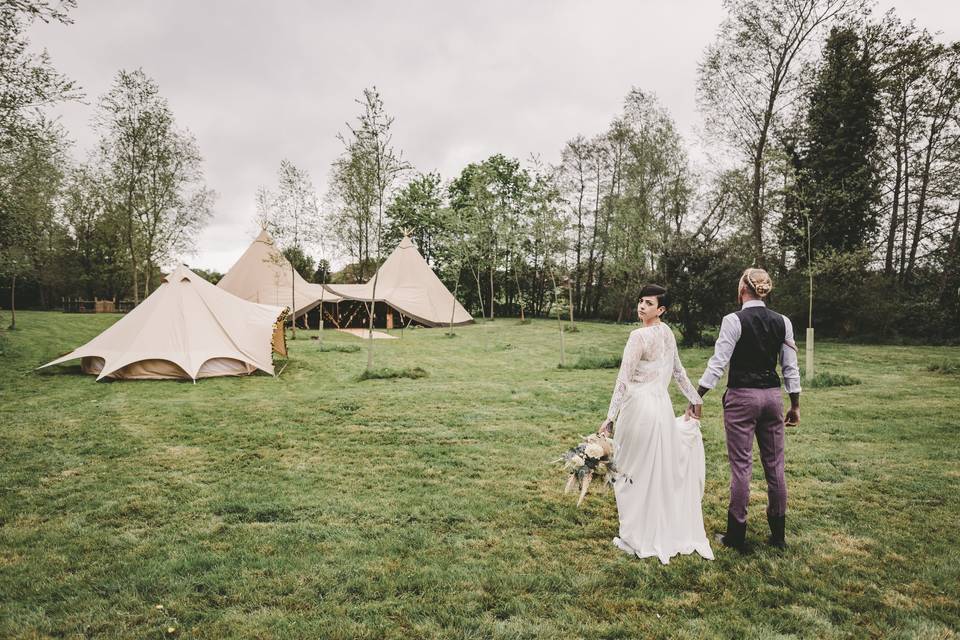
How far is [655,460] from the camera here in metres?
3.43

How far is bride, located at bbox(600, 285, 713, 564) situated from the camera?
134 inches

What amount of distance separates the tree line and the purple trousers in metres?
7.99

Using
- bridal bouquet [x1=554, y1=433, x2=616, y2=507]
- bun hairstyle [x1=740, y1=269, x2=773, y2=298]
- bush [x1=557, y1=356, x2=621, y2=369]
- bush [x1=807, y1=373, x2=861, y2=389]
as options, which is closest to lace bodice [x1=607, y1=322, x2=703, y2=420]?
bridal bouquet [x1=554, y1=433, x2=616, y2=507]

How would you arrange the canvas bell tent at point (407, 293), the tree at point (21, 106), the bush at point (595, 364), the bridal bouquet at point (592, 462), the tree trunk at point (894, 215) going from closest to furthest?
the bridal bouquet at point (592, 462)
the tree at point (21, 106)
the bush at point (595, 364)
the tree trunk at point (894, 215)
the canvas bell tent at point (407, 293)

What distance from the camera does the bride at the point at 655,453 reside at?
340cm

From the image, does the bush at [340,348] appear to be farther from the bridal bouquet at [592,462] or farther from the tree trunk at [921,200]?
the tree trunk at [921,200]

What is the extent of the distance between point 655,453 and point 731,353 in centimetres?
88

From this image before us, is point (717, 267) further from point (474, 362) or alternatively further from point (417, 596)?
point (417, 596)

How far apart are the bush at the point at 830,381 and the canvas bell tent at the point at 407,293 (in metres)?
18.2

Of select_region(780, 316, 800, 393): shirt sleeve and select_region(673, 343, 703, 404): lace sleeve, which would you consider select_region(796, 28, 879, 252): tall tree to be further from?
select_region(673, 343, 703, 404): lace sleeve

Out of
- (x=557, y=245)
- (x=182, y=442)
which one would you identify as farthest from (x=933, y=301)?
(x=182, y=442)

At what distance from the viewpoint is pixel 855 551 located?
3.36 m

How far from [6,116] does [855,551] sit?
1384 centimetres

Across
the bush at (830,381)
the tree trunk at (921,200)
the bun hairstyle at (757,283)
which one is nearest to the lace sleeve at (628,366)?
the bun hairstyle at (757,283)
